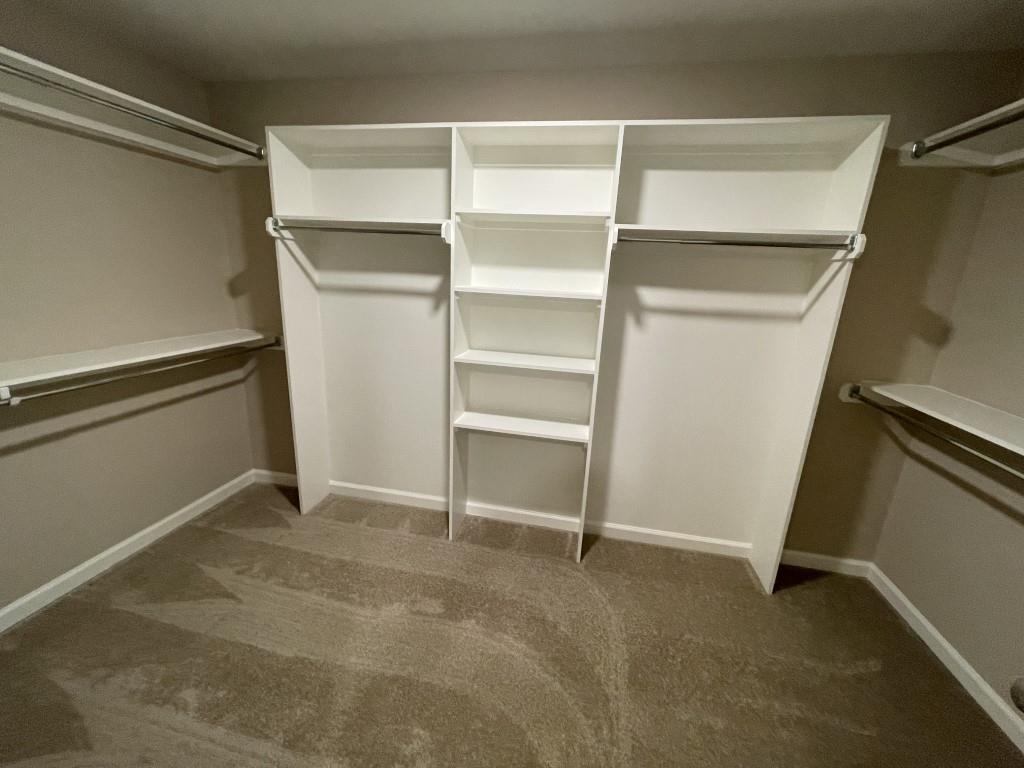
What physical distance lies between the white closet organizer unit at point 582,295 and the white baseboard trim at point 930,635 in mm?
375

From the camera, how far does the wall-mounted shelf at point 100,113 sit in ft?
4.33

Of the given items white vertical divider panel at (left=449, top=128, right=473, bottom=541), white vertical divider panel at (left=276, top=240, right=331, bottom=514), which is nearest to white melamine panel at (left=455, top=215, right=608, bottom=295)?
white vertical divider panel at (left=449, top=128, right=473, bottom=541)

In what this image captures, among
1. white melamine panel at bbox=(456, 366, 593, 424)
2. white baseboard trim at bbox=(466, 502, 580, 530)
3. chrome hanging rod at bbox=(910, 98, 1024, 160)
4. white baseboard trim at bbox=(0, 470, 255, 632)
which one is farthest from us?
white baseboard trim at bbox=(466, 502, 580, 530)

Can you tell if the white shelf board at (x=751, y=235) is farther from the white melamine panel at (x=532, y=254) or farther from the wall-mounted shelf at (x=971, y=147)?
the wall-mounted shelf at (x=971, y=147)

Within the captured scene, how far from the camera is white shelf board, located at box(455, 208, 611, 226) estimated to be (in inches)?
66.4

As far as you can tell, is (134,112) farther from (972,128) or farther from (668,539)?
(668,539)

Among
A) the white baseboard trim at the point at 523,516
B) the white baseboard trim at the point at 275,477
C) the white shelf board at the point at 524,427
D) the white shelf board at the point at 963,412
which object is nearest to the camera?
the white shelf board at the point at 963,412

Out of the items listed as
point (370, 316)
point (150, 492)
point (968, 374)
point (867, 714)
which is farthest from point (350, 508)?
point (968, 374)

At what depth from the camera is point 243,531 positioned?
226cm

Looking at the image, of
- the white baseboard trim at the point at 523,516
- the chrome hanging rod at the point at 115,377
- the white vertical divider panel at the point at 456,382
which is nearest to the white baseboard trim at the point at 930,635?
the white baseboard trim at the point at 523,516

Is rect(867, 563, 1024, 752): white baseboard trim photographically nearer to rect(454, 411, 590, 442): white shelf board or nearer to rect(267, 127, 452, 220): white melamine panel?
rect(454, 411, 590, 442): white shelf board

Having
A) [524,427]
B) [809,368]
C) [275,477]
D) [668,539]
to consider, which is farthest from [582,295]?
[275,477]

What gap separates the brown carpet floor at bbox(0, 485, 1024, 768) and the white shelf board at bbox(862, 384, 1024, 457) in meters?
1.03

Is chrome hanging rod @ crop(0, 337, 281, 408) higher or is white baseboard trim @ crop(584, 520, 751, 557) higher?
chrome hanging rod @ crop(0, 337, 281, 408)
